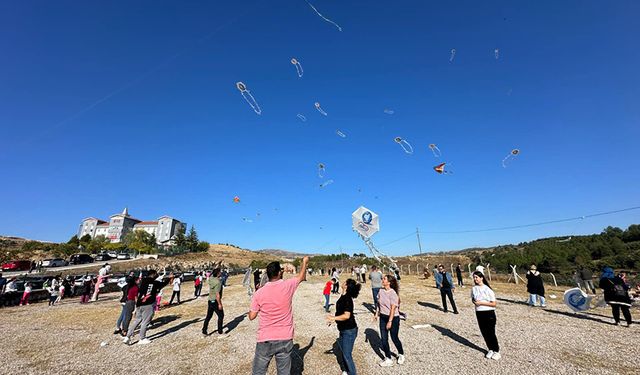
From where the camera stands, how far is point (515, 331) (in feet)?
30.8

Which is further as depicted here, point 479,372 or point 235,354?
point 235,354

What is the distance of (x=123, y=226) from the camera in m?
126

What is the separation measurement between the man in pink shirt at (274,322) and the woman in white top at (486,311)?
4919 mm

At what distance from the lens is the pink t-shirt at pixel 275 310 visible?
4035mm

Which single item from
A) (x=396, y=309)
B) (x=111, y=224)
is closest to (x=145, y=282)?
(x=396, y=309)

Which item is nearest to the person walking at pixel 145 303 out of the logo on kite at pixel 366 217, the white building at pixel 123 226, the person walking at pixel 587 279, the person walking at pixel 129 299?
the person walking at pixel 129 299

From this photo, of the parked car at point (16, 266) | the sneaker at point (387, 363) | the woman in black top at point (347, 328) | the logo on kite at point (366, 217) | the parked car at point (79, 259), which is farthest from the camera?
the parked car at point (79, 259)

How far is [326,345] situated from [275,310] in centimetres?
517

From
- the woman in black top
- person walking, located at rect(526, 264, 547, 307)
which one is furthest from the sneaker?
person walking, located at rect(526, 264, 547, 307)

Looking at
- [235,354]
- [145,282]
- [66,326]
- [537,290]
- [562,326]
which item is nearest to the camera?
[235,354]

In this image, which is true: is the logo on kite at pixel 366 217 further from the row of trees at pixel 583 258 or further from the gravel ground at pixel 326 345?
the row of trees at pixel 583 258

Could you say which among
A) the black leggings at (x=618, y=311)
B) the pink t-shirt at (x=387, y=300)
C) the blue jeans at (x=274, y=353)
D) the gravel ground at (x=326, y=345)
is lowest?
the gravel ground at (x=326, y=345)

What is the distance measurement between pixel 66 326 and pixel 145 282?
6179 mm

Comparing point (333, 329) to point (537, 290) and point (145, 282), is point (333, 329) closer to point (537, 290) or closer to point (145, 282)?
point (145, 282)
